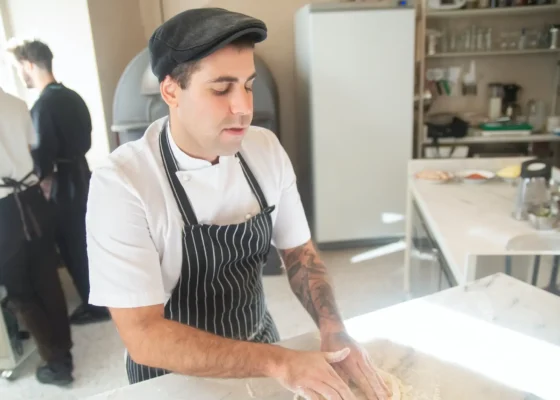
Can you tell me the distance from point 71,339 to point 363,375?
1.83 m

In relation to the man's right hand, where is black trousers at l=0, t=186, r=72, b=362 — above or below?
below

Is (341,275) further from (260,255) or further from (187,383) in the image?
(187,383)

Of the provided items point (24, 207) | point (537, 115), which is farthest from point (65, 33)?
point (537, 115)

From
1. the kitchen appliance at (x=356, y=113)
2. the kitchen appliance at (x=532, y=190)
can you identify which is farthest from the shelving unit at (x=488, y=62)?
the kitchen appliance at (x=532, y=190)

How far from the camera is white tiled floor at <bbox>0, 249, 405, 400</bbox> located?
1950 mm

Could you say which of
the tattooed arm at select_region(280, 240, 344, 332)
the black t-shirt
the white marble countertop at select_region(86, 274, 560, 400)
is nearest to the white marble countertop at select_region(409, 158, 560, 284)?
the white marble countertop at select_region(86, 274, 560, 400)

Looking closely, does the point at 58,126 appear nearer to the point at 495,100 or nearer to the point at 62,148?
the point at 62,148

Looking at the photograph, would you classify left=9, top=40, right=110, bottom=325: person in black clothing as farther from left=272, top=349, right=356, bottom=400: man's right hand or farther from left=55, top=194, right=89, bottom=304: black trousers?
left=272, top=349, right=356, bottom=400: man's right hand

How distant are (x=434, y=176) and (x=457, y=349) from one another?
4.29ft

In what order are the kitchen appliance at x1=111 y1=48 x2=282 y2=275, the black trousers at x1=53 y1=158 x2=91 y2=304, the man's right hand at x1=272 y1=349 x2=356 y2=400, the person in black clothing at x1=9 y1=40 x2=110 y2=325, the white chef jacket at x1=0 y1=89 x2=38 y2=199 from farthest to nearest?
1. the kitchen appliance at x1=111 y1=48 x2=282 y2=275
2. the black trousers at x1=53 y1=158 x2=91 y2=304
3. the person in black clothing at x1=9 y1=40 x2=110 y2=325
4. the white chef jacket at x1=0 y1=89 x2=38 y2=199
5. the man's right hand at x1=272 y1=349 x2=356 y2=400

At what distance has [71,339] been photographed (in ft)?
7.14

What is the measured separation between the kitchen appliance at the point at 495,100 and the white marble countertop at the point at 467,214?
4.38ft

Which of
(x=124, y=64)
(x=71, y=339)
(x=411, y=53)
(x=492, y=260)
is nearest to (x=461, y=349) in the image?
(x=492, y=260)

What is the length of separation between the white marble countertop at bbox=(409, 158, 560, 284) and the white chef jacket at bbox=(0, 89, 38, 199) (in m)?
1.61
